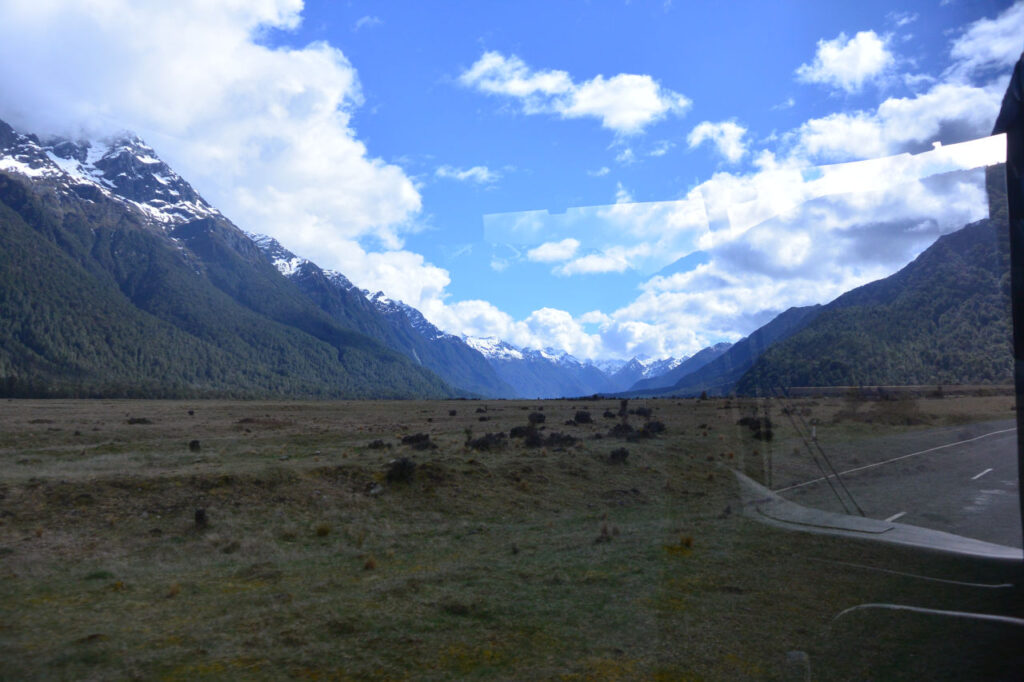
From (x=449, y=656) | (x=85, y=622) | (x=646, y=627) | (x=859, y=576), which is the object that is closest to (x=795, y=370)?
(x=859, y=576)

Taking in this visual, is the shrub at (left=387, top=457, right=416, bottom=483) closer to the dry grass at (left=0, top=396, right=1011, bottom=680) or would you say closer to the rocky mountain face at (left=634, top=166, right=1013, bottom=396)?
the dry grass at (left=0, top=396, right=1011, bottom=680)

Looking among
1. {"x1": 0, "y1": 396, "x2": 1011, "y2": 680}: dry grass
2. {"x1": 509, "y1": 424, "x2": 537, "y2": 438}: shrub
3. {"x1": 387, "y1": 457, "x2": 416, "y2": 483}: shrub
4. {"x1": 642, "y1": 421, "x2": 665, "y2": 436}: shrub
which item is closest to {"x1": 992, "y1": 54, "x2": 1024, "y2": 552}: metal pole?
{"x1": 0, "y1": 396, "x2": 1011, "y2": 680}: dry grass

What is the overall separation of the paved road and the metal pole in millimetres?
1970

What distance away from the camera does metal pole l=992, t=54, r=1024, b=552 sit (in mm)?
5797

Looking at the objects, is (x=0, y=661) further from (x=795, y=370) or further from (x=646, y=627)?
(x=795, y=370)

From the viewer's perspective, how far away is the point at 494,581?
914 centimetres

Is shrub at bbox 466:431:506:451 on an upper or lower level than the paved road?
lower

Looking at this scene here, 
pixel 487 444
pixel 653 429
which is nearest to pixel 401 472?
pixel 487 444

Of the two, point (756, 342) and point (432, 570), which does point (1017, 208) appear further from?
point (432, 570)

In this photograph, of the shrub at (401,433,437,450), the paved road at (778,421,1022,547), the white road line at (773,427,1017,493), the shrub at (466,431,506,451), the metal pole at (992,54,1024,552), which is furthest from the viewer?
the shrub at (466,431,506,451)

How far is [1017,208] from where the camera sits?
5828 millimetres

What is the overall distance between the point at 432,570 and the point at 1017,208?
867 centimetres

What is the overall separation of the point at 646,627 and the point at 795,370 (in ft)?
21.8

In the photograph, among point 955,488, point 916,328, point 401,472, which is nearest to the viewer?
point 916,328
